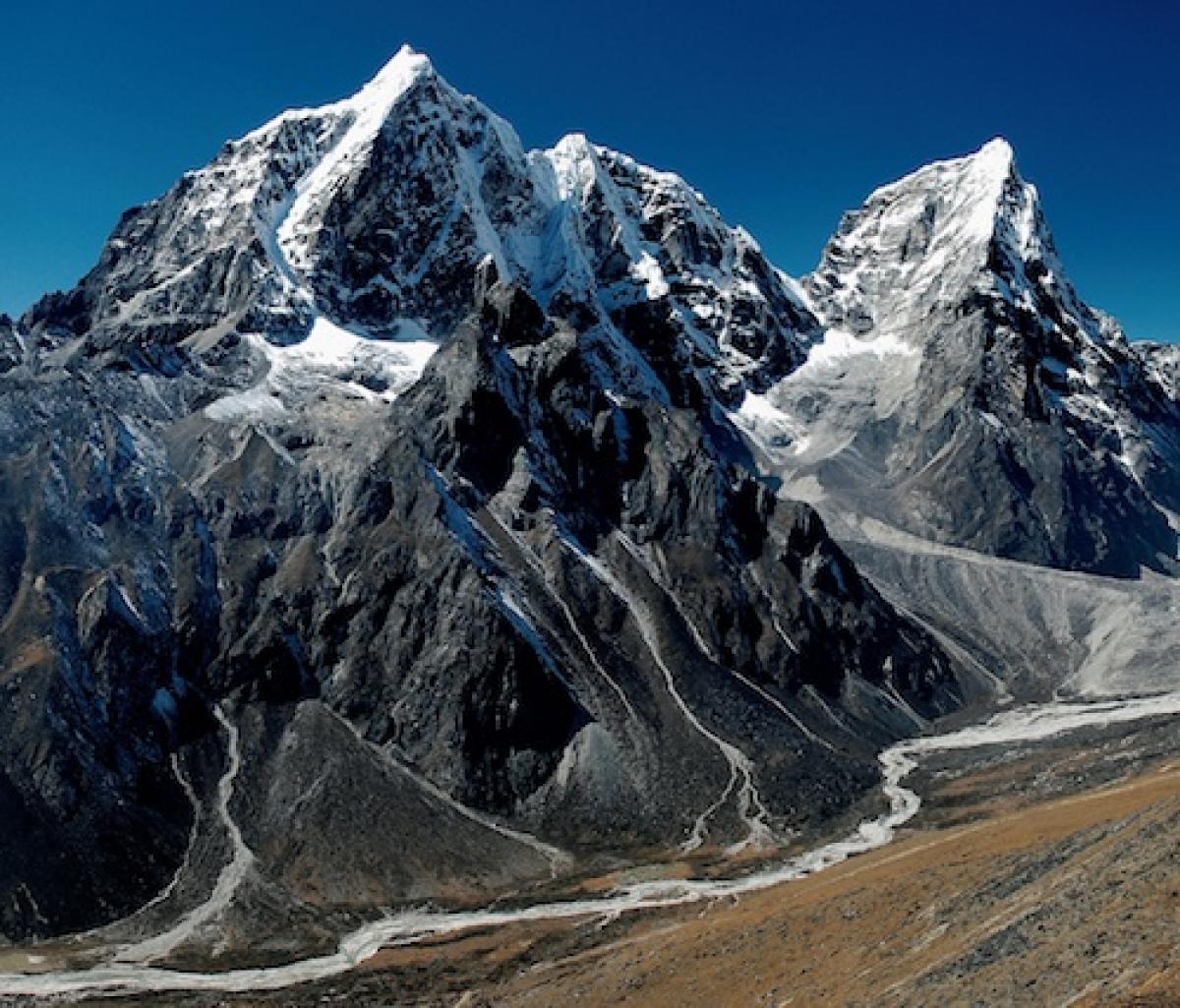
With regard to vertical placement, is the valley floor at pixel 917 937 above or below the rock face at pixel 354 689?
below

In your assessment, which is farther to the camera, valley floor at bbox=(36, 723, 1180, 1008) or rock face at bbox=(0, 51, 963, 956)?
rock face at bbox=(0, 51, 963, 956)

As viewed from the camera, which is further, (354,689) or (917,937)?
(354,689)

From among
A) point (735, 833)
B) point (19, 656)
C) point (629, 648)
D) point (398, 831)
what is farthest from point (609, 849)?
point (19, 656)

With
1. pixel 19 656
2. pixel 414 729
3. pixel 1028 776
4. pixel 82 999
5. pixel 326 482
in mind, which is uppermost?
pixel 326 482

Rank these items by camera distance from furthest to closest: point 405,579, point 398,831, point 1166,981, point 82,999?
point 405,579 < point 398,831 < point 82,999 < point 1166,981

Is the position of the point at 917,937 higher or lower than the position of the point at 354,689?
lower

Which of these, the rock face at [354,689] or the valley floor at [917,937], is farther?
the rock face at [354,689]

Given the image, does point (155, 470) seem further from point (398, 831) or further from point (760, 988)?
point (760, 988)

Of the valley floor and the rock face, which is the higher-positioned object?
the rock face
